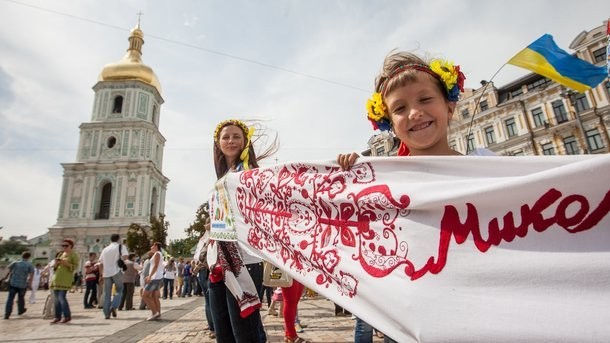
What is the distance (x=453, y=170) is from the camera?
1724 millimetres

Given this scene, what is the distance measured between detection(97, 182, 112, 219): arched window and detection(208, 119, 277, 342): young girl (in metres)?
45.0

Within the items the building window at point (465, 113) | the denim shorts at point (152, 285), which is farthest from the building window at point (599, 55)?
the denim shorts at point (152, 285)

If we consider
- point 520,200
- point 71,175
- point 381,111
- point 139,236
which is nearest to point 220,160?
point 381,111

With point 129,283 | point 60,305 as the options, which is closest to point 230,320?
point 60,305

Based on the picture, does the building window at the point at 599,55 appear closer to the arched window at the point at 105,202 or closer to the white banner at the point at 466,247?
the white banner at the point at 466,247

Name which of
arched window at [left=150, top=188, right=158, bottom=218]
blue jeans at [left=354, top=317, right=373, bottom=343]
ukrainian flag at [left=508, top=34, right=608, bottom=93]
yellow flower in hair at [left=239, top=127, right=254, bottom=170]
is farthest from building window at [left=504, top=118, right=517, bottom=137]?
arched window at [left=150, top=188, right=158, bottom=218]

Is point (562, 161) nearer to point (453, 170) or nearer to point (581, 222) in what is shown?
point (581, 222)

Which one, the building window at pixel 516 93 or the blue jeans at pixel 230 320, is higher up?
the building window at pixel 516 93

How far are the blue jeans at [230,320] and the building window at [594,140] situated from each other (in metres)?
30.5

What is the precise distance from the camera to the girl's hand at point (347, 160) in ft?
6.94

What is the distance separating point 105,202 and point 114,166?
4.82 meters

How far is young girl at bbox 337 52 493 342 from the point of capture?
1947 millimetres

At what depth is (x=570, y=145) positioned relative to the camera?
25.8 meters

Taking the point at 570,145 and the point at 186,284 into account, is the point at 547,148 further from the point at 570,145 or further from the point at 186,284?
the point at 186,284
